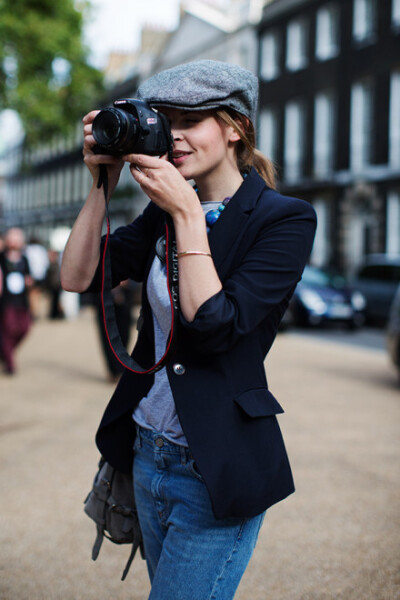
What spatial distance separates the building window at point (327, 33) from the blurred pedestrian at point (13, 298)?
22.9m

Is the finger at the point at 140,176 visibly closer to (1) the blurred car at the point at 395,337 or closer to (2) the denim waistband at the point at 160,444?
(2) the denim waistband at the point at 160,444

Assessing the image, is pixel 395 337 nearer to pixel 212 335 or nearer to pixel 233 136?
pixel 233 136

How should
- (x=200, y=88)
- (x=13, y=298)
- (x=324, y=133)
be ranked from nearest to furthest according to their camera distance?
(x=200, y=88), (x=13, y=298), (x=324, y=133)

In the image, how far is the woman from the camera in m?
1.80

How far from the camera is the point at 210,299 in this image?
5.74 feet

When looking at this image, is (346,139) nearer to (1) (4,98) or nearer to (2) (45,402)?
(1) (4,98)

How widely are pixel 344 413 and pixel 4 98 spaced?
20210 millimetres

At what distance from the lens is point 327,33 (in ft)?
101

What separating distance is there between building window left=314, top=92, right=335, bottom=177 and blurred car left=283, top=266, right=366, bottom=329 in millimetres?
12589

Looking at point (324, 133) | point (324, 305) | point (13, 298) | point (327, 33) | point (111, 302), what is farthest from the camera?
point (324, 133)

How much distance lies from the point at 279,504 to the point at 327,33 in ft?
94.5

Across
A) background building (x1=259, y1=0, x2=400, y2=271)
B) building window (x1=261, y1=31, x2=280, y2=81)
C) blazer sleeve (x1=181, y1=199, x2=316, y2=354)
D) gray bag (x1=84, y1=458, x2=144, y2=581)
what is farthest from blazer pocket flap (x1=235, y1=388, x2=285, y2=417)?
building window (x1=261, y1=31, x2=280, y2=81)

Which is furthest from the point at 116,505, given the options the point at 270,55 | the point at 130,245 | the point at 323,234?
the point at 270,55

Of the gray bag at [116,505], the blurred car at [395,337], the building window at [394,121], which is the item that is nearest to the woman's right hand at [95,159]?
the gray bag at [116,505]
